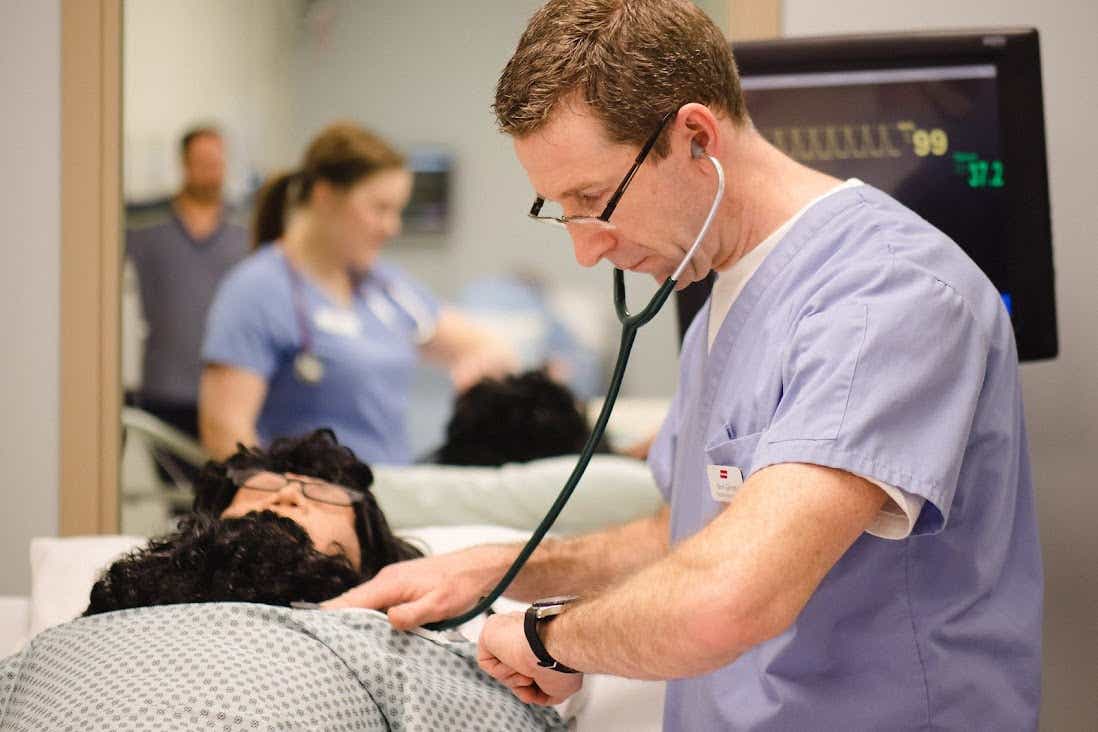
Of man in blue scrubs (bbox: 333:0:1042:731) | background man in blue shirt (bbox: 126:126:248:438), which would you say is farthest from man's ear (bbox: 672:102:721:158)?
background man in blue shirt (bbox: 126:126:248:438)

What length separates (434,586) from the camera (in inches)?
57.6

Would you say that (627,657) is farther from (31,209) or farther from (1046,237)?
(31,209)

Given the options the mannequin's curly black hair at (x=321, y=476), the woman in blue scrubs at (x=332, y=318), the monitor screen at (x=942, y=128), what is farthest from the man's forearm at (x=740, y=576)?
the woman in blue scrubs at (x=332, y=318)

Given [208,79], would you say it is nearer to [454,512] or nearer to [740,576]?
[454,512]

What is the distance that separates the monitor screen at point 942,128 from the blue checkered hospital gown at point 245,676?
977mm

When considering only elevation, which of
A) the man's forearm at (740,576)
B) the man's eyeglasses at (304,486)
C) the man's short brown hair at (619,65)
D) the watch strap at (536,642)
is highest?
the man's short brown hair at (619,65)

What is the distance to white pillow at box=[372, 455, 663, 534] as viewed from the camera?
2205mm

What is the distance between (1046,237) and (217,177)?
5.34 ft

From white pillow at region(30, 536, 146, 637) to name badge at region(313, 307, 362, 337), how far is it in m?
0.57

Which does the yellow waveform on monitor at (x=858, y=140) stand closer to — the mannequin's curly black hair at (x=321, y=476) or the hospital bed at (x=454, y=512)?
the hospital bed at (x=454, y=512)

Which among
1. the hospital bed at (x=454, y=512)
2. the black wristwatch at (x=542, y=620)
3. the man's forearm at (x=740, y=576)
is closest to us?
the man's forearm at (x=740, y=576)

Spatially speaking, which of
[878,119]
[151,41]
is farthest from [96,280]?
[878,119]

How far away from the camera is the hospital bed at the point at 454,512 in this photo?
1926 mm

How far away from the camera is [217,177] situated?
2.39 m
